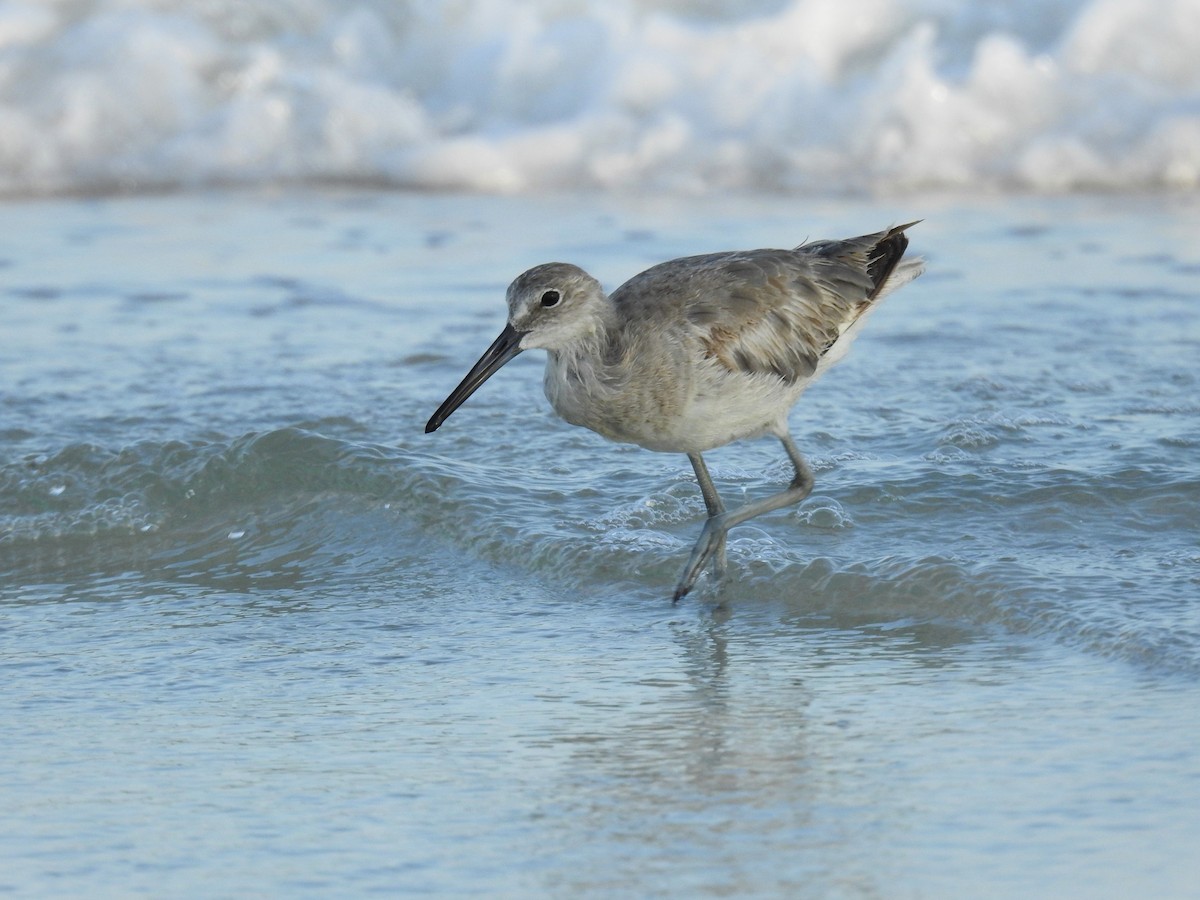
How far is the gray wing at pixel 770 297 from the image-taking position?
5859mm

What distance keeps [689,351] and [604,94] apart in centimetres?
825

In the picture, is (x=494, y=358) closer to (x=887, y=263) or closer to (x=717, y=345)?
(x=717, y=345)

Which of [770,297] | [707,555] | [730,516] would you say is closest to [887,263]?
[770,297]

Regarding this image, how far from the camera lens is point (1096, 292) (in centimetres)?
920

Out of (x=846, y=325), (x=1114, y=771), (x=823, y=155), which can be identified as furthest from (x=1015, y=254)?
(x=1114, y=771)

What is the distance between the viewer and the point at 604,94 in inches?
538

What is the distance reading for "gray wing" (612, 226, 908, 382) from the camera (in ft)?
19.2

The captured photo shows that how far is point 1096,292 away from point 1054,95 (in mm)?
4240

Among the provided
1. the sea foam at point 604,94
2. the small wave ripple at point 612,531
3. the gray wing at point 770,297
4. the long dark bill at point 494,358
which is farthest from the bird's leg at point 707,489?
the sea foam at point 604,94

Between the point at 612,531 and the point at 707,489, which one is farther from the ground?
the point at 707,489

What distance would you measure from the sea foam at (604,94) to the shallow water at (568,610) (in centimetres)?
297

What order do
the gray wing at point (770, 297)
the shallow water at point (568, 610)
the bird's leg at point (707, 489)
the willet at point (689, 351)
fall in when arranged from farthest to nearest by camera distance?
the bird's leg at point (707, 489)
the gray wing at point (770, 297)
the willet at point (689, 351)
the shallow water at point (568, 610)

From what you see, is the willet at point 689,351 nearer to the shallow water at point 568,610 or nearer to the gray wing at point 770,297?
the gray wing at point 770,297

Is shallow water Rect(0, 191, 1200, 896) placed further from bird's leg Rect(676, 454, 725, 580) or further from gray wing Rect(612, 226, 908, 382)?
gray wing Rect(612, 226, 908, 382)
